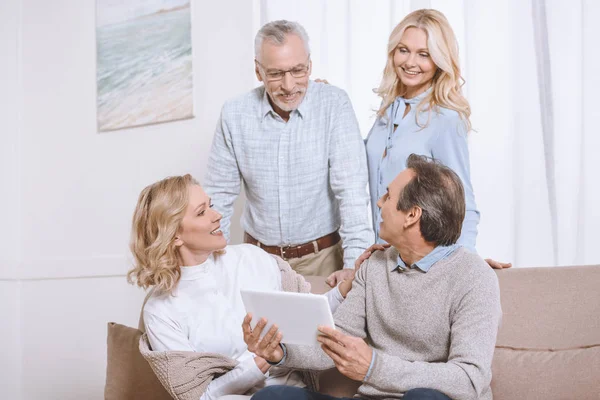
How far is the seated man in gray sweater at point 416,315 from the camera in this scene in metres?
1.68

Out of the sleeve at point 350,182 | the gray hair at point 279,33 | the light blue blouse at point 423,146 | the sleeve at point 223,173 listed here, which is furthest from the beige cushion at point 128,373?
the gray hair at point 279,33

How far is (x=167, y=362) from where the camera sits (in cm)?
208

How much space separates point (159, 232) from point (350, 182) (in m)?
0.75

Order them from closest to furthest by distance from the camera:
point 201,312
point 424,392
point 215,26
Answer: point 424,392 < point 201,312 < point 215,26

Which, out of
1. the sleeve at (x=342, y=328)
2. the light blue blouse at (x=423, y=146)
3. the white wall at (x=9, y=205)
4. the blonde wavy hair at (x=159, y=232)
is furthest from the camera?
the white wall at (x=9, y=205)

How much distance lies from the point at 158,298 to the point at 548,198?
5.39ft

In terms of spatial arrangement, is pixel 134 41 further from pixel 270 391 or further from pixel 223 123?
pixel 270 391

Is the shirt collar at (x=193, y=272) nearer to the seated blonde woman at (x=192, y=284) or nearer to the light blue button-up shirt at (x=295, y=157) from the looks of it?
the seated blonde woman at (x=192, y=284)

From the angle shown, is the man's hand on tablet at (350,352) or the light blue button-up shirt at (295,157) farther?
the light blue button-up shirt at (295,157)

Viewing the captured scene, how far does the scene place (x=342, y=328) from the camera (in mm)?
1997

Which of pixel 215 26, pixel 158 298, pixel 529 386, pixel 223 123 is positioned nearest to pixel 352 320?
pixel 529 386

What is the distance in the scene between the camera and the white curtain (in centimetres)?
279

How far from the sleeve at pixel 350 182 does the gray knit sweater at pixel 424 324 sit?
1.56 feet

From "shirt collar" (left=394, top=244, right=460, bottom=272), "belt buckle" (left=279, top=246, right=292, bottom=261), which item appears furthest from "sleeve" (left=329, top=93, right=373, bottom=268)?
"shirt collar" (left=394, top=244, right=460, bottom=272)
